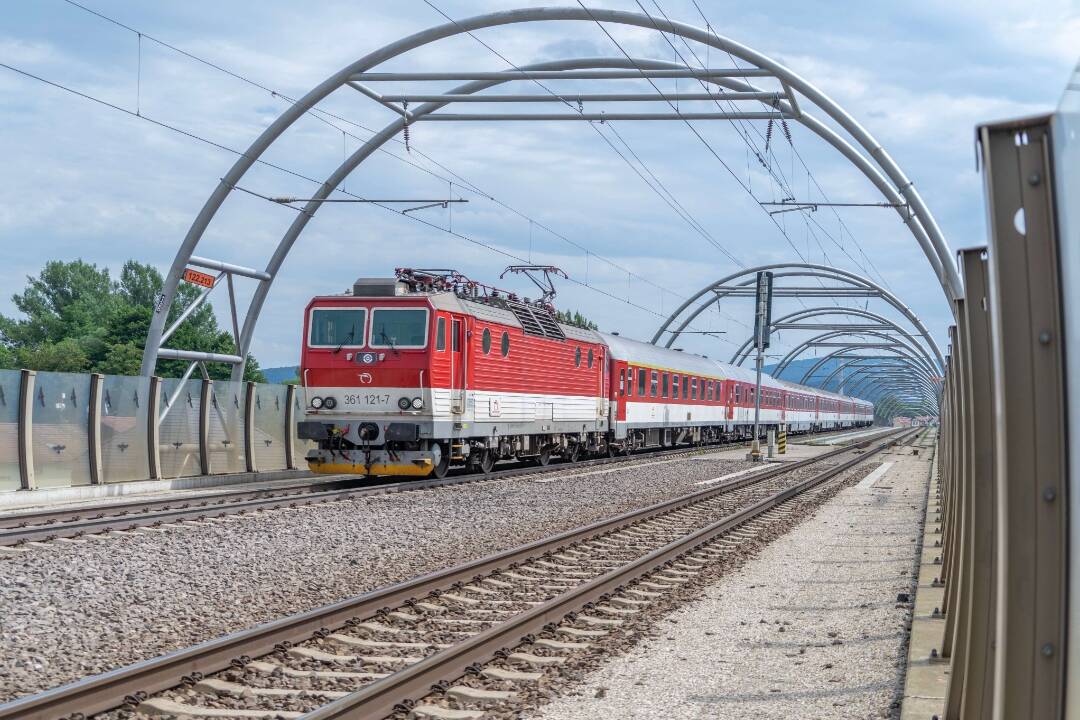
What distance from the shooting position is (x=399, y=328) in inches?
781

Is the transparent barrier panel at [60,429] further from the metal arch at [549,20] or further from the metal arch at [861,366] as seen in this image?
the metal arch at [861,366]

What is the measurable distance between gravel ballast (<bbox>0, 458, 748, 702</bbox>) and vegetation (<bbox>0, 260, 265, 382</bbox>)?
230 ft

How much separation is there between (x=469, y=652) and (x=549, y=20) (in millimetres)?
16103

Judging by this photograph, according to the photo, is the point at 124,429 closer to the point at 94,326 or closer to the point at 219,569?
the point at 219,569

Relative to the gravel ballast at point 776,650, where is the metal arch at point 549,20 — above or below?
above

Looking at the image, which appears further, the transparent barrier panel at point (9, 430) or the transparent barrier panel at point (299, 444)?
the transparent barrier panel at point (299, 444)

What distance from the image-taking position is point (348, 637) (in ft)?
25.9

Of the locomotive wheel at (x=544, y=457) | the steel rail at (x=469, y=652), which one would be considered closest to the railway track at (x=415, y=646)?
the steel rail at (x=469, y=652)

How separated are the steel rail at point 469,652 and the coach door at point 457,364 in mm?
8273

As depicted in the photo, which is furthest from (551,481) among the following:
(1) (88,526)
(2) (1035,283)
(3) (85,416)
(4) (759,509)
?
(2) (1035,283)

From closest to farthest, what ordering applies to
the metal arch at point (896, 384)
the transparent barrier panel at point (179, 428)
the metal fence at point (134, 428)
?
the metal fence at point (134, 428) < the transparent barrier panel at point (179, 428) < the metal arch at point (896, 384)

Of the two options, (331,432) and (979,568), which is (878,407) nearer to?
(331,432)

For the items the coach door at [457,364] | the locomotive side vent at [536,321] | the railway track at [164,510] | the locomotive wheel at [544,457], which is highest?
the locomotive side vent at [536,321]

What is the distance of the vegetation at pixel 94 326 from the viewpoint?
8275 cm
